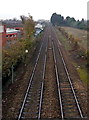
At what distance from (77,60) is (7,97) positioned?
35.9 ft

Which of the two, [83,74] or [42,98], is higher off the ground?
[83,74]

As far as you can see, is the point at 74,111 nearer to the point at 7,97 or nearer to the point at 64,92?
the point at 64,92

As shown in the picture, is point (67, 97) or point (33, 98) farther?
point (67, 97)

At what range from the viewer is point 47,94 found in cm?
1135

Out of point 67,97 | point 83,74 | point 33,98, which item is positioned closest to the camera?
point 33,98

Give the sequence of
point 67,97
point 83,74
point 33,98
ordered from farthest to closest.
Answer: point 83,74 → point 67,97 → point 33,98

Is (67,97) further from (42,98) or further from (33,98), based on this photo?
(33,98)

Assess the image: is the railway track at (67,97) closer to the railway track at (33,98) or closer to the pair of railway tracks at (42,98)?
the pair of railway tracks at (42,98)

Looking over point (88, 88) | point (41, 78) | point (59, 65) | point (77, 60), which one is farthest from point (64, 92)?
point (77, 60)

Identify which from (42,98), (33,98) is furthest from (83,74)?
(33,98)

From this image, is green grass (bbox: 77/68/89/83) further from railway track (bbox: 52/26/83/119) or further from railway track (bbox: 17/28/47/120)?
railway track (bbox: 17/28/47/120)

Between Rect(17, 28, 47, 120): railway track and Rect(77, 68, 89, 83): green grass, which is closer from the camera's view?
Rect(17, 28, 47, 120): railway track

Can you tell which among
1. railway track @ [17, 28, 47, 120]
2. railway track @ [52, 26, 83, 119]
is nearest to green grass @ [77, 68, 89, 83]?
railway track @ [52, 26, 83, 119]

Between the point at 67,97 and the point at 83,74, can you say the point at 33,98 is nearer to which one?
the point at 67,97
